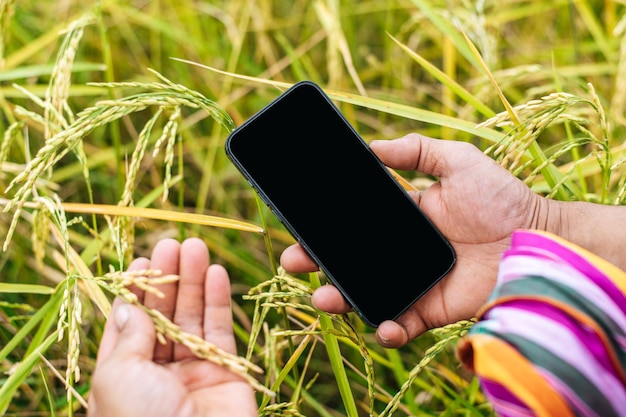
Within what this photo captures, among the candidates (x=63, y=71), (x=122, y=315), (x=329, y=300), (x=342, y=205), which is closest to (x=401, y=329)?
(x=329, y=300)

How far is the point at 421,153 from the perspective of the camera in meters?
1.26

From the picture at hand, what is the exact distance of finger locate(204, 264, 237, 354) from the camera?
1.17m

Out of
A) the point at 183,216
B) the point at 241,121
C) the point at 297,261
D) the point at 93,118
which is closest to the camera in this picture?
the point at 93,118

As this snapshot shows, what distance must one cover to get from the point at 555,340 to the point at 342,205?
0.50m

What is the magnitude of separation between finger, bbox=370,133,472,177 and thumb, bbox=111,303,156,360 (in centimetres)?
58

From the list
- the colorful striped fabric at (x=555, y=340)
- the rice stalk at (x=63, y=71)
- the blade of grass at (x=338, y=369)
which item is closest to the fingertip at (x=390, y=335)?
the blade of grass at (x=338, y=369)

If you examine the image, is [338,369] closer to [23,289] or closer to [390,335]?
[390,335]

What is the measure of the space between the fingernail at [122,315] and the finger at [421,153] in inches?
Result: 23.5

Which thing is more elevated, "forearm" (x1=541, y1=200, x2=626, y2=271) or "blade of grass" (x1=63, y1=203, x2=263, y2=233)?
"blade of grass" (x1=63, y1=203, x2=263, y2=233)

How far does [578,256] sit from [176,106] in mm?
755

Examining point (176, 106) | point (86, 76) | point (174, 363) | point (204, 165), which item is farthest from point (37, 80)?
point (174, 363)

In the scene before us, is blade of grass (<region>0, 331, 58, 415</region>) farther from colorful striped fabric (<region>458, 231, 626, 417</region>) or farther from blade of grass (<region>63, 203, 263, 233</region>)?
colorful striped fabric (<region>458, 231, 626, 417</region>)

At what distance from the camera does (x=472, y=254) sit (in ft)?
4.15

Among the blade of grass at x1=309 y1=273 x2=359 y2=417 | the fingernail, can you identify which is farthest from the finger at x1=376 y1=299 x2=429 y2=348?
the fingernail
